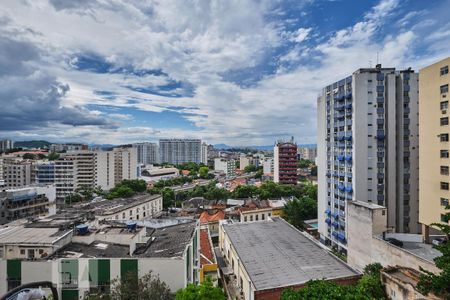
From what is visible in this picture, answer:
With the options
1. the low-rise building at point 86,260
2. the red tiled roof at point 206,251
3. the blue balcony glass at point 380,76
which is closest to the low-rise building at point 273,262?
the red tiled roof at point 206,251

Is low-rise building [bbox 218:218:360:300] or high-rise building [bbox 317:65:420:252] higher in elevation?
high-rise building [bbox 317:65:420:252]

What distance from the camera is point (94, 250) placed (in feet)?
52.3

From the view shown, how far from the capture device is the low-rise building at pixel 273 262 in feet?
54.6

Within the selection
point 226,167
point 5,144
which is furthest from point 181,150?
point 5,144

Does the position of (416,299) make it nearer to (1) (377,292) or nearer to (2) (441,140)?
(1) (377,292)

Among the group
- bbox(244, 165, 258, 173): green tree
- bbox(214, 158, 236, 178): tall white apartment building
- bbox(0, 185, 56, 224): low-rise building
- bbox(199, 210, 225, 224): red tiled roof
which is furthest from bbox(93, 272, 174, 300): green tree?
bbox(244, 165, 258, 173): green tree

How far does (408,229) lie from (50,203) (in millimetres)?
51167

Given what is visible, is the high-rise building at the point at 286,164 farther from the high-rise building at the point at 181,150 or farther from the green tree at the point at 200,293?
the high-rise building at the point at 181,150

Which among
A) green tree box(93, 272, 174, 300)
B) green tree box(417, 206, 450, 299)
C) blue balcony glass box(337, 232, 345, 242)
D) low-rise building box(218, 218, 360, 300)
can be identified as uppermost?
green tree box(417, 206, 450, 299)

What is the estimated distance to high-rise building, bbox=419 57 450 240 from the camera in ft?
63.3

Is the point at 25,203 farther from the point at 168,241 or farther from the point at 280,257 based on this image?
the point at 280,257

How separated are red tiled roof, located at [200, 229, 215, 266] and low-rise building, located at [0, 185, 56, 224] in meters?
29.4

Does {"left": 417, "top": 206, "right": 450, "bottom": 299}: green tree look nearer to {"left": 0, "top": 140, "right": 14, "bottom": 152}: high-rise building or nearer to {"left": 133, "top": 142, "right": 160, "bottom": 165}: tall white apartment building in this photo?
{"left": 133, "top": 142, "right": 160, "bottom": 165}: tall white apartment building

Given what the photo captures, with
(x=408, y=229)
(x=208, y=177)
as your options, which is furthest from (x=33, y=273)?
(x=208, y=177)
